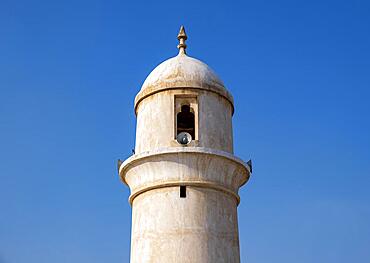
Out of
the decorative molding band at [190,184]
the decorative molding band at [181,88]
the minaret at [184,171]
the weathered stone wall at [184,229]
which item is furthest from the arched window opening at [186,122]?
the weathered stone wall at [184,229]

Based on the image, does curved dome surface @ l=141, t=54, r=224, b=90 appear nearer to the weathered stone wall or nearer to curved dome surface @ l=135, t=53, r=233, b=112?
curved dome surface @ l=135, t=53, r=233, b=112

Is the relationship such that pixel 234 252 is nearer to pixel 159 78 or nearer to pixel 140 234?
pixel 140 234

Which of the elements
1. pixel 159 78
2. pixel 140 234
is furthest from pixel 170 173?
pixel 159 78

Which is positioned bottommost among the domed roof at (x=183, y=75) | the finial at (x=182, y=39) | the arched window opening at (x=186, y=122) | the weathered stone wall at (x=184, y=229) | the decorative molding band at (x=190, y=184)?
the weathered stone wall at (x=184, y=229)

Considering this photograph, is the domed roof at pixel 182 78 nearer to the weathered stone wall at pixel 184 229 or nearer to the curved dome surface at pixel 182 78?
the curved dome surface at pixel 182 78

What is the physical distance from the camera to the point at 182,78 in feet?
59.7

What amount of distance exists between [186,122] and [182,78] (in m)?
1.98

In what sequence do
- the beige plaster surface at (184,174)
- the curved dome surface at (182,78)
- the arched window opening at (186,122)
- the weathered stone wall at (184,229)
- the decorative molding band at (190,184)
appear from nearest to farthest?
the weathered stone wall at (184,229) < the beige plaster surface at (184,174) < the decorative molding band at (190,184) < the curved dome surface at (182,78) < the arched window opening at (186,122)

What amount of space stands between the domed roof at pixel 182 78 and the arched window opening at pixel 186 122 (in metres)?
0.95

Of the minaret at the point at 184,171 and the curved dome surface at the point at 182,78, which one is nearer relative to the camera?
the minaret at the point at 184,171

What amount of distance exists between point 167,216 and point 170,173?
1216 mm

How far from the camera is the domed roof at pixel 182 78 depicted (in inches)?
715

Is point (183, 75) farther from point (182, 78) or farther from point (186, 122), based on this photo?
point (186, 122)

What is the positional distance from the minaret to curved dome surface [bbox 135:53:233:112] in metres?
0.03
